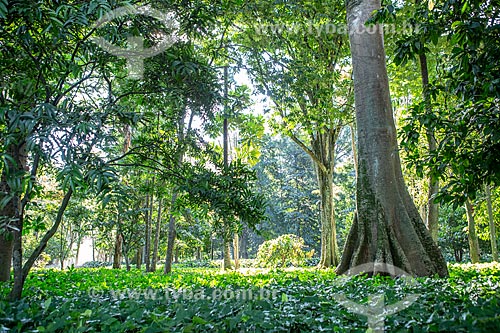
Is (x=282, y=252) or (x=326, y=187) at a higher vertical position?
(x=326, y=187)

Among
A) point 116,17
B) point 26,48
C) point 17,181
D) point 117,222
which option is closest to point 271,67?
point 116,17

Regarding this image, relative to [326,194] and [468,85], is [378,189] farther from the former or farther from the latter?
[326,194]

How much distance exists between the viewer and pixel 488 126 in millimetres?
2699

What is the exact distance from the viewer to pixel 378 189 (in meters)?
5.27

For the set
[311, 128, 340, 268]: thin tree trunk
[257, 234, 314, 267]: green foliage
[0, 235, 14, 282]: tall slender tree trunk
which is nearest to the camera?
[0, 235, 14, 282]: tall slender tree trunk

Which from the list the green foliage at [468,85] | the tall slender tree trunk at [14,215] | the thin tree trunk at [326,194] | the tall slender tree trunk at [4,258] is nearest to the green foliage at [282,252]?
the thin tree trunk at [326,194]

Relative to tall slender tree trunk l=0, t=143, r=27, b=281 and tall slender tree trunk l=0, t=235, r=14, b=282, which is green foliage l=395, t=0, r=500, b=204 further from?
tall slender tree trunk l=0, t=235, r=14, b=282

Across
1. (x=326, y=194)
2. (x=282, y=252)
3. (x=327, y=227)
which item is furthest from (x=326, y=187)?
(x=282, y=252)

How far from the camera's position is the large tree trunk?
4988 mm

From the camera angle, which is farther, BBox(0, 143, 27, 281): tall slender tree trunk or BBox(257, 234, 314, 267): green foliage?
BBox(257, 234, 314, 267): green foliage

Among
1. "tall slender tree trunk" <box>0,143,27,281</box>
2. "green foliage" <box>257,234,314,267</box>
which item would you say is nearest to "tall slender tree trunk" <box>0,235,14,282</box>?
"tall slender tree trunk" <box>0,143,27,281</box>

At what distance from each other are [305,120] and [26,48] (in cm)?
564

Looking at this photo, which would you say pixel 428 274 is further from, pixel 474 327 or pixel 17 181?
→ pixel 17 181

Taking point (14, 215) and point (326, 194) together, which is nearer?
point (14, 215)
